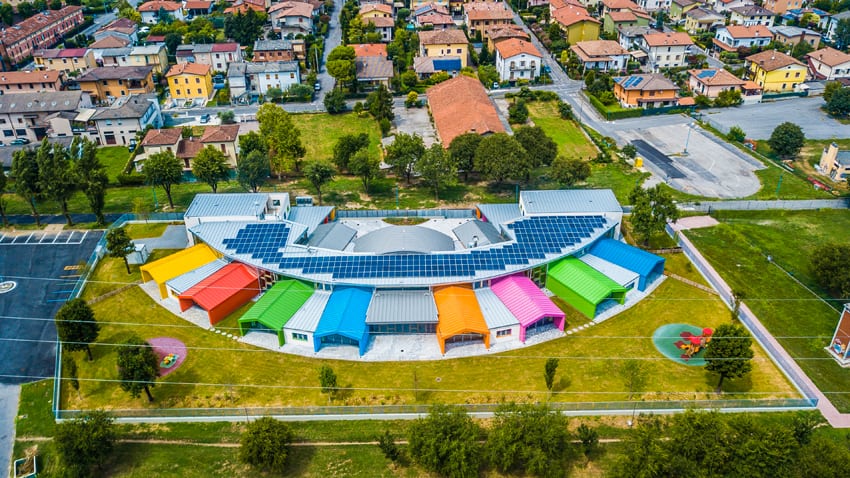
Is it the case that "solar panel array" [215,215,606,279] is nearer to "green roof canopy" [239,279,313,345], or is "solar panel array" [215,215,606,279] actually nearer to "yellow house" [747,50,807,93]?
"green roof canopy" [239,279,313,345]

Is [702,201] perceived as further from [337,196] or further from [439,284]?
[337,196]

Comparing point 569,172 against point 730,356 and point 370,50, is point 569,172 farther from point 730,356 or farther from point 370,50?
point 370,50

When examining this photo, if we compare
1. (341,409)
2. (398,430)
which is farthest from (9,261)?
(398,430)

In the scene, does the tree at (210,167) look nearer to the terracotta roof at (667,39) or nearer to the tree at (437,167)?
the tree at (437,167)

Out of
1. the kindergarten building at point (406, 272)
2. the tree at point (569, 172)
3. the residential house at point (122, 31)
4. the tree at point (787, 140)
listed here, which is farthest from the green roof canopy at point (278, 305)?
the residential house at point (122, 31)

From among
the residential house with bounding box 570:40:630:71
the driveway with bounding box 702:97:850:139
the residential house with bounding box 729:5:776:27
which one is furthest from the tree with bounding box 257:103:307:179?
the residential house with bounding box 729:5:776:27

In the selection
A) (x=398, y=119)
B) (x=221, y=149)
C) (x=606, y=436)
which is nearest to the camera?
(x=606, y=436)

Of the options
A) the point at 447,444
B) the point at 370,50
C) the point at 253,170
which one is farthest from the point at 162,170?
the point at 370,50
